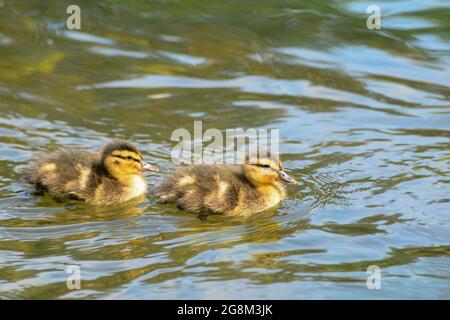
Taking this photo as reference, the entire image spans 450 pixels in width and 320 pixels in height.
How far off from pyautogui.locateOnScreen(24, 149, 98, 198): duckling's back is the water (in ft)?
0.34

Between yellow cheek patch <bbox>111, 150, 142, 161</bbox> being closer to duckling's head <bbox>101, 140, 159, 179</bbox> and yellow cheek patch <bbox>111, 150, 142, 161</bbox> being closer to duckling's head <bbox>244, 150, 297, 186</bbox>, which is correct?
duckling's head <bbox>101, 140, 159, 179</bbox>

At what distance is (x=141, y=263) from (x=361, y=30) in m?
4.71

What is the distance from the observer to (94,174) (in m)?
5.89

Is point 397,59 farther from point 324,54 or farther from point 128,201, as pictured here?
point 128,201

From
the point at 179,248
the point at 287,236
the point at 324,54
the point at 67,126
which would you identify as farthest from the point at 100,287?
the point at 324,54

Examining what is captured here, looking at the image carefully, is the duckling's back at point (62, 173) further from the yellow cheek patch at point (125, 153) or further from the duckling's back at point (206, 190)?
the duckling's back at point (206, 190)

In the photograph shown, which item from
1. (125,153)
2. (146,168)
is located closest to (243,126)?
(146,168)

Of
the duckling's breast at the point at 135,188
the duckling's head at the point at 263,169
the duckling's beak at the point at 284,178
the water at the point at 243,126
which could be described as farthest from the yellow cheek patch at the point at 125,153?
the duckling's beak at the point at 284,178

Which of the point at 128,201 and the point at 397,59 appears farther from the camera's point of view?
the point at 397,59

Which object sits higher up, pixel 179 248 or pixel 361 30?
pixel 361 30

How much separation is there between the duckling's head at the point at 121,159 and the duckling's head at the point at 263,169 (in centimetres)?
58

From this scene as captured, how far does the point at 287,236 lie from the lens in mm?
5285
